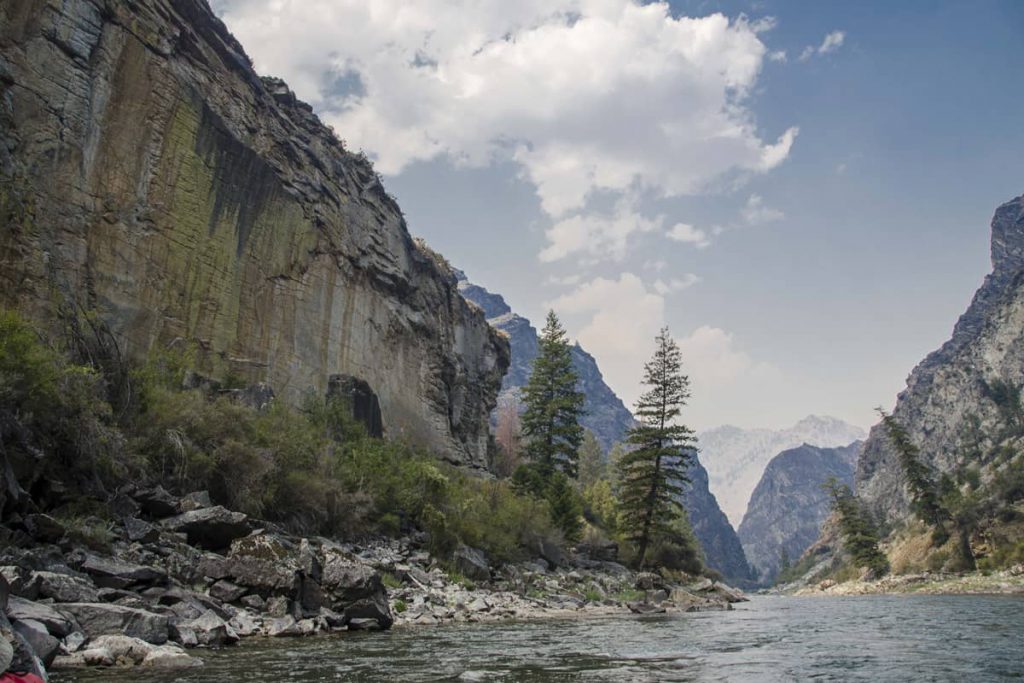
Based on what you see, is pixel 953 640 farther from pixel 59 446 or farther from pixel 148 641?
pixel 59 446

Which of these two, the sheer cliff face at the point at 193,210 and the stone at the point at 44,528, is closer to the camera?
the stone at the point at 44,528

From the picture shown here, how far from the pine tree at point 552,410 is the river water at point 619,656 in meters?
33.0

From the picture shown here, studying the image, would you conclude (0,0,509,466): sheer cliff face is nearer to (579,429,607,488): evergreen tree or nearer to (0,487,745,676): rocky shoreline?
(0,487,745,676): rocky shoreline

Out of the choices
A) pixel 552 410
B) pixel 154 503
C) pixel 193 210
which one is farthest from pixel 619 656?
pixel 552 410

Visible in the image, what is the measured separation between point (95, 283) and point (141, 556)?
622 inches

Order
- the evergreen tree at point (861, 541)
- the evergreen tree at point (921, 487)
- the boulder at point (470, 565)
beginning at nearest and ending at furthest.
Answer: the boulder at point (470, 565), the evergreen tree at point (921, 487), the evergreen tree at point (861, 541)

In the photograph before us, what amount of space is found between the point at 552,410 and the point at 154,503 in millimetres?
37985

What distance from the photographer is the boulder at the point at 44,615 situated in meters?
7.68

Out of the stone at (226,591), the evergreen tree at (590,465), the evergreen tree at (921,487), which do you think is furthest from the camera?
the evergreen tree at (590,465)

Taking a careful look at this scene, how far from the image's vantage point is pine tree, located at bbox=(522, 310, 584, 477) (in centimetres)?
5025

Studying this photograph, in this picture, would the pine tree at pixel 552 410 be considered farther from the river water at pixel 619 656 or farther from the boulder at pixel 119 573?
the boulder at pixel 119 573

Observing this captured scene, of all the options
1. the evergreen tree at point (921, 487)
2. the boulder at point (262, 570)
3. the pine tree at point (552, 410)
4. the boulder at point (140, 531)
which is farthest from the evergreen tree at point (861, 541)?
the boulder at point (140, 531)

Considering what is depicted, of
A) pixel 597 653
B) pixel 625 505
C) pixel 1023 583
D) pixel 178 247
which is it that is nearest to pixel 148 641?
pixel 597 653

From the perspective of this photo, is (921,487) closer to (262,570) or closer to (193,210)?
(193,210)
